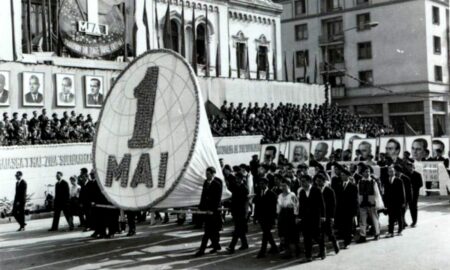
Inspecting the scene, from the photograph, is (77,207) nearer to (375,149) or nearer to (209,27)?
(375,149)

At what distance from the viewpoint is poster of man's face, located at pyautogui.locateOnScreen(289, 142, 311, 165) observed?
24.4 m

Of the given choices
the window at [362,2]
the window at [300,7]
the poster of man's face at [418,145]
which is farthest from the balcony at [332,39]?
the poster of man's face at [418,145]

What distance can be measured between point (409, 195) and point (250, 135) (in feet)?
47.5

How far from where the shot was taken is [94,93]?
26422mm

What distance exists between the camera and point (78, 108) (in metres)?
26.1

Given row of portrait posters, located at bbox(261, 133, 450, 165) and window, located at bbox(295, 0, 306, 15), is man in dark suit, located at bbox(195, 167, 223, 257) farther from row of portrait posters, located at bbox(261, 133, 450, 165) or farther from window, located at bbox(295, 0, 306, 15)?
window, located at bbox(295, 0, 306, 15)

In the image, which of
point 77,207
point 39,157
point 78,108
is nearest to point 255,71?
point 78,108

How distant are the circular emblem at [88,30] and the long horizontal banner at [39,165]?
26.6ft

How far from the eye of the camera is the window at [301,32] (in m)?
59.5

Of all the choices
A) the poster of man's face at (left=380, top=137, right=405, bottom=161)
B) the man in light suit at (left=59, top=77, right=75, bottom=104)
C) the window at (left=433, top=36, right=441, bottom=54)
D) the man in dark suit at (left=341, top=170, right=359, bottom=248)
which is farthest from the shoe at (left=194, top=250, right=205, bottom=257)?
the window at (left=433, top=36, right=441, bottom=54)

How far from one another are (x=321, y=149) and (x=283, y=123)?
25.8ft

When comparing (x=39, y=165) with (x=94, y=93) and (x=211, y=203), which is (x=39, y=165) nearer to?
(x=94, y=93)

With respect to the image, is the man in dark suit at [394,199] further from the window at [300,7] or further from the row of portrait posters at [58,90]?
the window at [300,7]

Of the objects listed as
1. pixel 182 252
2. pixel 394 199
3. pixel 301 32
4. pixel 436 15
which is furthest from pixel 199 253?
pixel 301 32
